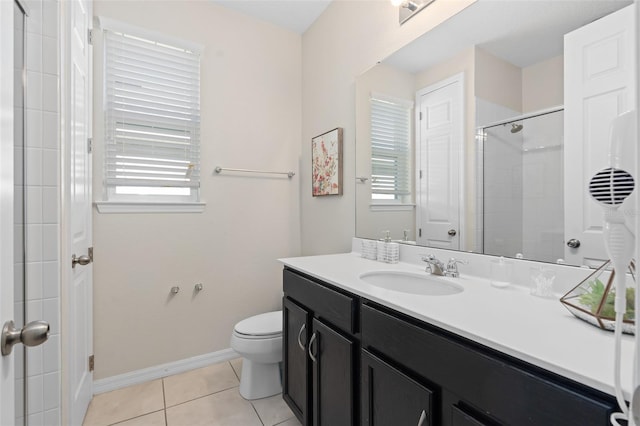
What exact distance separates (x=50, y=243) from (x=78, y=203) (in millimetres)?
369

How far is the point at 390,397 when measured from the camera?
3.24 feet

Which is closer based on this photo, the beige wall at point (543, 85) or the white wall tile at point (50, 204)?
the beige wall at point (543, 85)

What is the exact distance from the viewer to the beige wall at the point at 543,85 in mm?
1061

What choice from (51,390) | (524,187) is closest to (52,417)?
(51,390)

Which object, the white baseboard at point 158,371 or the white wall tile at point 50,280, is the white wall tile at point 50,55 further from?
the white baseboard at point 158,371

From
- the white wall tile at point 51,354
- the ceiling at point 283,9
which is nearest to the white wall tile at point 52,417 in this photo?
the white wall tile at point 51,354

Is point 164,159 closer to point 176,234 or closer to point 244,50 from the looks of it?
point 176,234

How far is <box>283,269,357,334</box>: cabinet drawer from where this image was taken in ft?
3.89

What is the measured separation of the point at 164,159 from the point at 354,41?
153cm

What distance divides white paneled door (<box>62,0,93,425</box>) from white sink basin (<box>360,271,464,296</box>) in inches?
54.6

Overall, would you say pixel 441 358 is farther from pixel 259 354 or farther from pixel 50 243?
pixel 50 243

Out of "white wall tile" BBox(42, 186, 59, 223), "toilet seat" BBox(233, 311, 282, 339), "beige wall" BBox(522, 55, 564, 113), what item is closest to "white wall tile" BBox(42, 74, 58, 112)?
"white wall tile" BBox(42, 186, 59, 223)

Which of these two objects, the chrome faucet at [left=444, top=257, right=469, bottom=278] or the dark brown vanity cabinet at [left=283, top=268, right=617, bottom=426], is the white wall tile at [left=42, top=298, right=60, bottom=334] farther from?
the chrome faucet at [left=444, top=257, right=469, bottom=278]

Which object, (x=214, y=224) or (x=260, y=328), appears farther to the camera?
(x=214, y=224)
